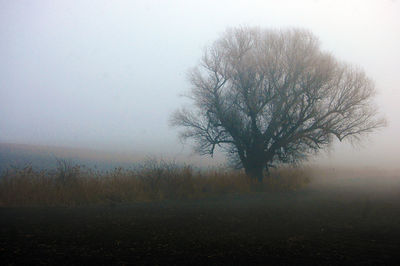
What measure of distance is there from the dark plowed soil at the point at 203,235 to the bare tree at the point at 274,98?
764 centimetres

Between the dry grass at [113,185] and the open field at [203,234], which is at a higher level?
the dry grass at [113,185]

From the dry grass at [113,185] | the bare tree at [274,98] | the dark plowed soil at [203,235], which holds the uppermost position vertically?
the bare tree at [274,98]

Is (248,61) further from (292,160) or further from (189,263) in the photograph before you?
(189,263)

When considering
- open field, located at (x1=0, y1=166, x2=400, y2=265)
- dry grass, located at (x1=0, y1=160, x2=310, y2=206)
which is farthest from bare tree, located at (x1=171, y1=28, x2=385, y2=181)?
open field, located at (x1=0, y1=166, x2=400, y2=265)

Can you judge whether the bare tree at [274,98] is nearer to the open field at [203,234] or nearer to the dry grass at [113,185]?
the dry grass at [113,185]

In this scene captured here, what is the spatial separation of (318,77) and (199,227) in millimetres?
13836

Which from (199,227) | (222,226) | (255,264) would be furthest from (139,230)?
(255,264)

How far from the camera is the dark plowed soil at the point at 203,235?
22.0 feet

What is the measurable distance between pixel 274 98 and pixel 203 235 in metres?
13.4

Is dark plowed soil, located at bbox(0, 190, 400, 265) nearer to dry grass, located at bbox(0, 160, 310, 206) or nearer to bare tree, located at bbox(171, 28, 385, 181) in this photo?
dry grass, located at bbox(0, 160, 310, 206)

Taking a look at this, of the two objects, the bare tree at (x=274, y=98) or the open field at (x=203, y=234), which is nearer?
the open field at (x=203, y=234)

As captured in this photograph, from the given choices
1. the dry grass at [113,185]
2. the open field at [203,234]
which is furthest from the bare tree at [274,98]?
the open field at [203,234]

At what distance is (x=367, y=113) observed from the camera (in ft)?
68.7

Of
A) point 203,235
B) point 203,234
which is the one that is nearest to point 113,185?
point 203,234
